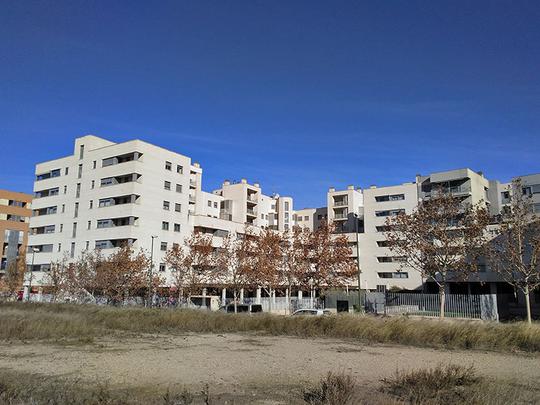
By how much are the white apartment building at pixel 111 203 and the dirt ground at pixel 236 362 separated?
1947 inches

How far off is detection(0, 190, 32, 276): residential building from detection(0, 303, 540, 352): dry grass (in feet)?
254

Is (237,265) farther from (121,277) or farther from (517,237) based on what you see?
(517,237)

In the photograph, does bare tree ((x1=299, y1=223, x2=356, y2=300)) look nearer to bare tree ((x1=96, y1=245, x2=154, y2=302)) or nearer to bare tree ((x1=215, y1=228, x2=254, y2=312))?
bare tree ((x1=215, y1=228, x2=254, y2=312))

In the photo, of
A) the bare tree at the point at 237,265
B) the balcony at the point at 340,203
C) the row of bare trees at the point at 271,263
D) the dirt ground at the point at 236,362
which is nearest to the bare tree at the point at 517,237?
the row of bare trees at the point at 271,263

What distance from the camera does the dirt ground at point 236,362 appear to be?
11.3 metres

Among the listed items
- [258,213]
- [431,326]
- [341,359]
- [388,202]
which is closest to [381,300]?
[431,326]

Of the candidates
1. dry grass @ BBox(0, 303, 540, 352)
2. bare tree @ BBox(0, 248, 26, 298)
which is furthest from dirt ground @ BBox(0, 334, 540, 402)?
bare tree @ BBox(0, 248, 26, 298)

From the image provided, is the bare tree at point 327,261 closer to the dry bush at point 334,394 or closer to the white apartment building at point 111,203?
the white apartment building at point 111,203

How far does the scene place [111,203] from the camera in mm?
70438

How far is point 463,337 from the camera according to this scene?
19.0 m

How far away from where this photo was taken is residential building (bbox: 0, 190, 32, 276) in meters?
97.7

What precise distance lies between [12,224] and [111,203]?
41549 mm

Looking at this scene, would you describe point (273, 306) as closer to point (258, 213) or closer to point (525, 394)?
point (525, 394)

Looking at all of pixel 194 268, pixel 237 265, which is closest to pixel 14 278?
pixel 194 268
